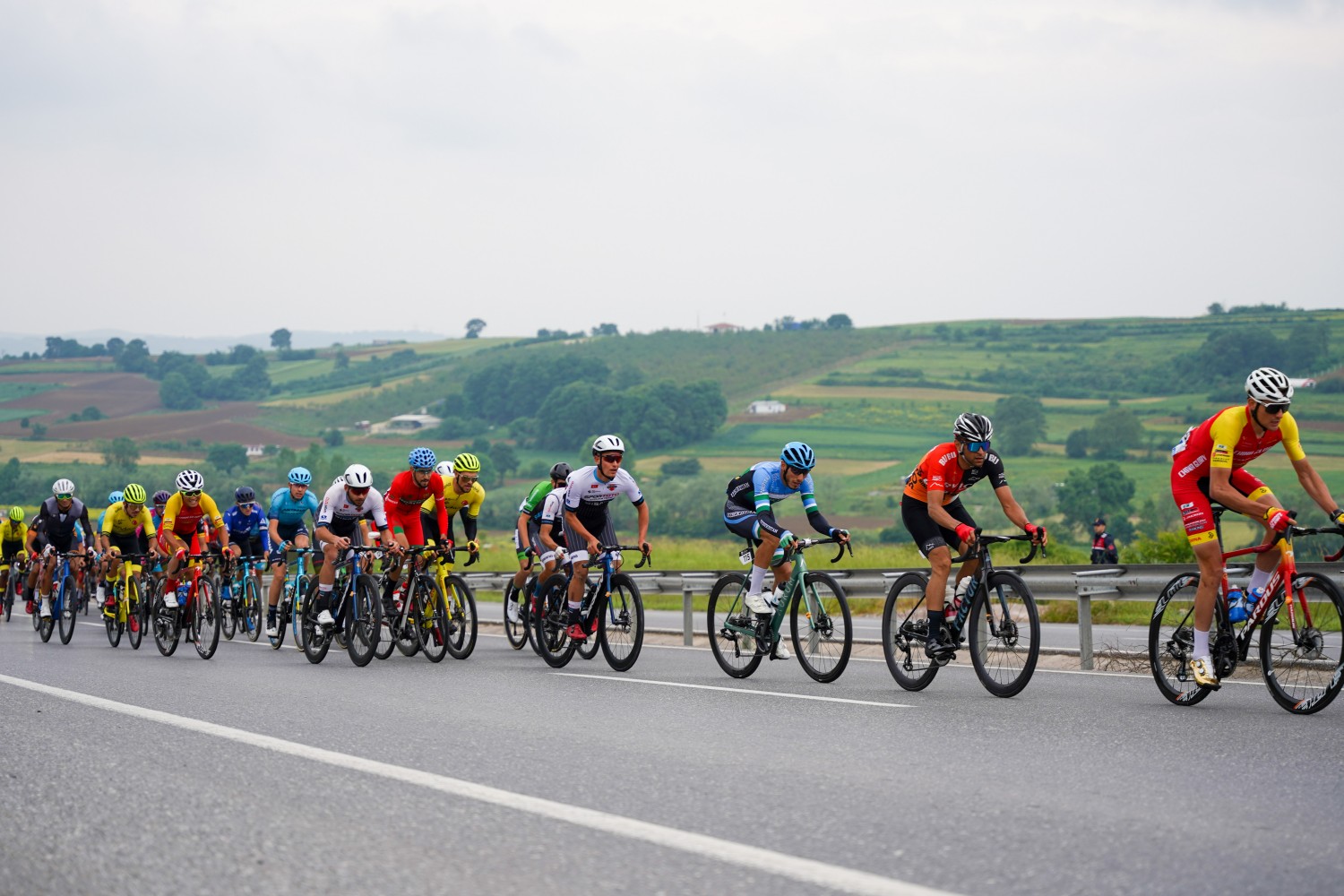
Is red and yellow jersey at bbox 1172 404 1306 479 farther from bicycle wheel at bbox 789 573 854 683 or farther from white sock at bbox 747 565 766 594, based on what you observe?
white sock at bbox 747 565 766 594

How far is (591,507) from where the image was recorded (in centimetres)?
1330

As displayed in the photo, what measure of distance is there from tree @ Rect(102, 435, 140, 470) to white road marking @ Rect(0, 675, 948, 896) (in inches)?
3858

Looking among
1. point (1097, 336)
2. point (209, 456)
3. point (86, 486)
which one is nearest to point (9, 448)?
point (209, 456)

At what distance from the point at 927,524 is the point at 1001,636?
107cm

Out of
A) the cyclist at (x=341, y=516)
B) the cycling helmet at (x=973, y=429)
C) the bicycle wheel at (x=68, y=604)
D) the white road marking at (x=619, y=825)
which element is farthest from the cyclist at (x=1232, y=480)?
the bicycle wheel at (x=68, y=604)

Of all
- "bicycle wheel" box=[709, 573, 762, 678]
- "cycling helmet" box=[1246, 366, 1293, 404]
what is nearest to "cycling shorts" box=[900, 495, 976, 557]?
"bicycle wheel" box=[709, 573, 762, 678]

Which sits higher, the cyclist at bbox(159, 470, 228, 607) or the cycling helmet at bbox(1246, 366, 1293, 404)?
the cycling helmet at bbox(1246, 366, 1293, 404)

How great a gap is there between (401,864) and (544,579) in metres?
8.58

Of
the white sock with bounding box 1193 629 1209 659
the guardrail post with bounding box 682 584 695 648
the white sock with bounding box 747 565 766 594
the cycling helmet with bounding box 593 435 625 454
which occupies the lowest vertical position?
the guardrail post with bounding box 682 584 695 648

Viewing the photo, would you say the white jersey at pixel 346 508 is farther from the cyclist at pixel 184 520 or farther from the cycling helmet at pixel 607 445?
the cycling helmet at pixel 607 445

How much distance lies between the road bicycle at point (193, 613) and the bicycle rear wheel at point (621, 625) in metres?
4.62

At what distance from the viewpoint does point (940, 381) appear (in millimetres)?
135625

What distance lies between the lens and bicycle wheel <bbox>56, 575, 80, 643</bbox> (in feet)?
60.8

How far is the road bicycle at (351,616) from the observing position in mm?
13695
